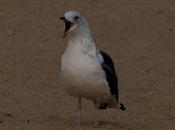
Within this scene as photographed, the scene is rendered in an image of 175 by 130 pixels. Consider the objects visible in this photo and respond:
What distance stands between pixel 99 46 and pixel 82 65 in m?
7.57

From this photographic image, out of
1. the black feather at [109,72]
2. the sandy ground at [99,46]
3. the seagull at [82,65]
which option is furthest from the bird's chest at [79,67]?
the sandy ground at [99,46]

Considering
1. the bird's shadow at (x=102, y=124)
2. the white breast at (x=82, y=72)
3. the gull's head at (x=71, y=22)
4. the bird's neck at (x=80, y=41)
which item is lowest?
the bird's shadow at (x=102, y=124)

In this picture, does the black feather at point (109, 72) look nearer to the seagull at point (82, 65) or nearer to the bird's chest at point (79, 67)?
the seagull at point (82, 65)

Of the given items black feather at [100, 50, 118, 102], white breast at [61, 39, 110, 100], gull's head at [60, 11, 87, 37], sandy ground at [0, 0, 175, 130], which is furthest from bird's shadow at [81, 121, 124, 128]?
gull's head at [60, 11, 87, 37]

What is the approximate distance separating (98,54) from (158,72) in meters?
4.87

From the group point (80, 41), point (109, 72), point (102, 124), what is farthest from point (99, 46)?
point (80, 41)

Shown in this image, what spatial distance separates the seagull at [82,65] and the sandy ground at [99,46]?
0.55 meters

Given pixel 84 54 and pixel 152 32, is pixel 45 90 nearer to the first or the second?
pixel 84 54

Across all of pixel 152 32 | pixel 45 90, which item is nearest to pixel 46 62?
pixel 45 90

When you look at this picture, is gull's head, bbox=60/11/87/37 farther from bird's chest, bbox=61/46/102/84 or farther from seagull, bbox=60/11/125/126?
bird's chest, bbox=61/46/102/84

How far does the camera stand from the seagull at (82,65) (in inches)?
344

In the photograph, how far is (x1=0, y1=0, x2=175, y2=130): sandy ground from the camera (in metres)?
10.1

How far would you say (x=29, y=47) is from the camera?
15844mm

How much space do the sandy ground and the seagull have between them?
0.55 metres
